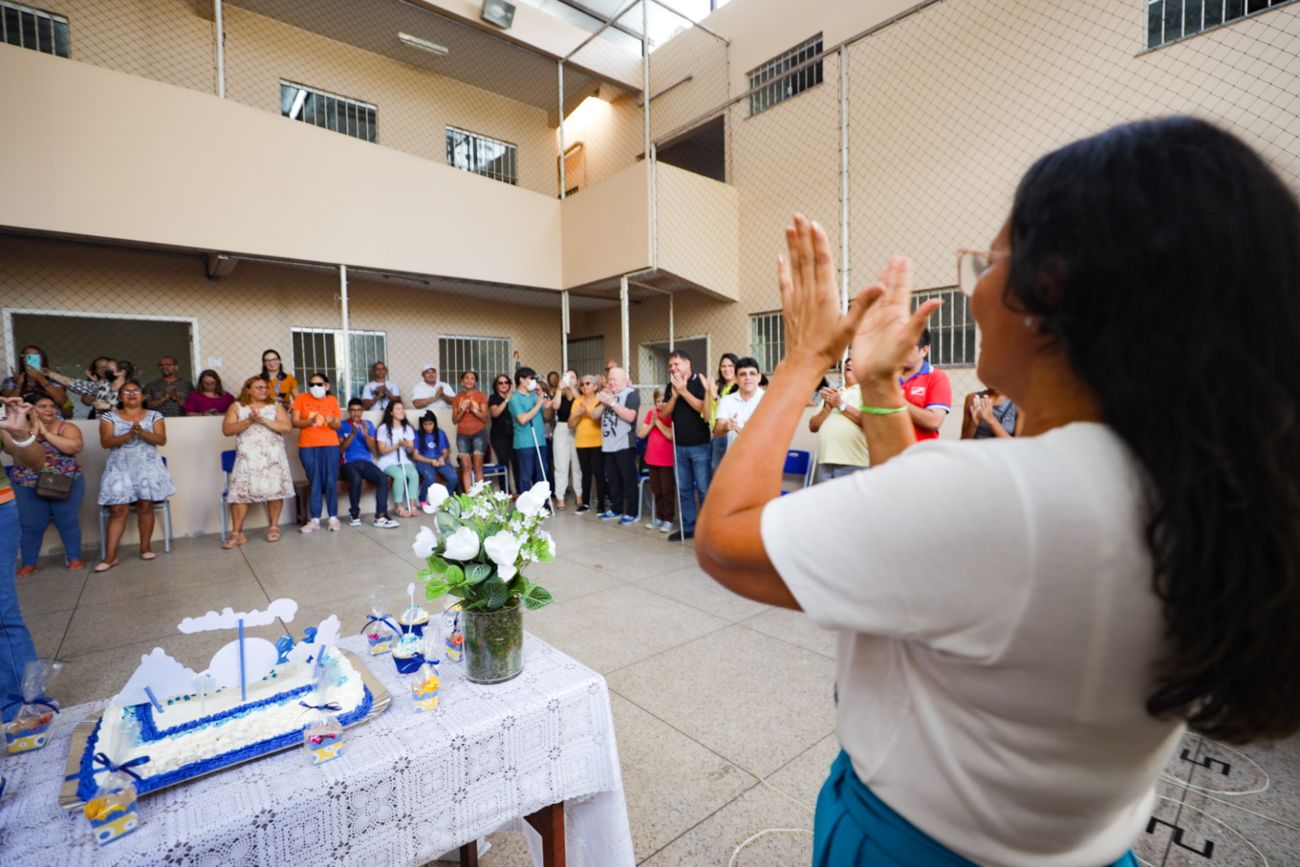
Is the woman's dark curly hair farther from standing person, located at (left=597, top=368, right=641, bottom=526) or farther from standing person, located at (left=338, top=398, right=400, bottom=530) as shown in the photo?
standing person, located at (left=338, top=398, right=400, bottom=530)

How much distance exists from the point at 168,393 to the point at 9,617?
211 inches

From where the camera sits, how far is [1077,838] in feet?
2.05

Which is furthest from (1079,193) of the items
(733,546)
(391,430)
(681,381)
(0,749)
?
(391,430)

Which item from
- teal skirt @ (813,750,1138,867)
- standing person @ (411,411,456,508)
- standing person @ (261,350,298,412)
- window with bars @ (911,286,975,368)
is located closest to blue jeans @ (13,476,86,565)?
standing person @ (261,350,298,412)

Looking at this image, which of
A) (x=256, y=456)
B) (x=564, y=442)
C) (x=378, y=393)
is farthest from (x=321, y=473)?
(x=564, y=442)

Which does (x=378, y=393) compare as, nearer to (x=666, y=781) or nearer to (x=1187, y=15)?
(x=666, y=781)

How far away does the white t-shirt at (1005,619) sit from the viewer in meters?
0.50

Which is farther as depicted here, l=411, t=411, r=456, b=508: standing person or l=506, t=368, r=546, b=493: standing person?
l=506, t=368, r=546, b=493: standing person

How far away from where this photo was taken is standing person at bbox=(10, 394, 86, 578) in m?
4.62

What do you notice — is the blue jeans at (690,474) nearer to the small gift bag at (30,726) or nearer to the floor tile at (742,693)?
the floor tile at (742,693)

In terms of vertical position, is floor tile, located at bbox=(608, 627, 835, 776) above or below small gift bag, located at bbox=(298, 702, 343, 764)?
below

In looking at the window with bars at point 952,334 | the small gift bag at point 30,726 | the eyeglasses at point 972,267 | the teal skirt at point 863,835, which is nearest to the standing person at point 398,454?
the small gift bag at point 30,726

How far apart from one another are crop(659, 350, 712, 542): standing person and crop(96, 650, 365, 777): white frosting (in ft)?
14.5

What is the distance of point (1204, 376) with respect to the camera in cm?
48
